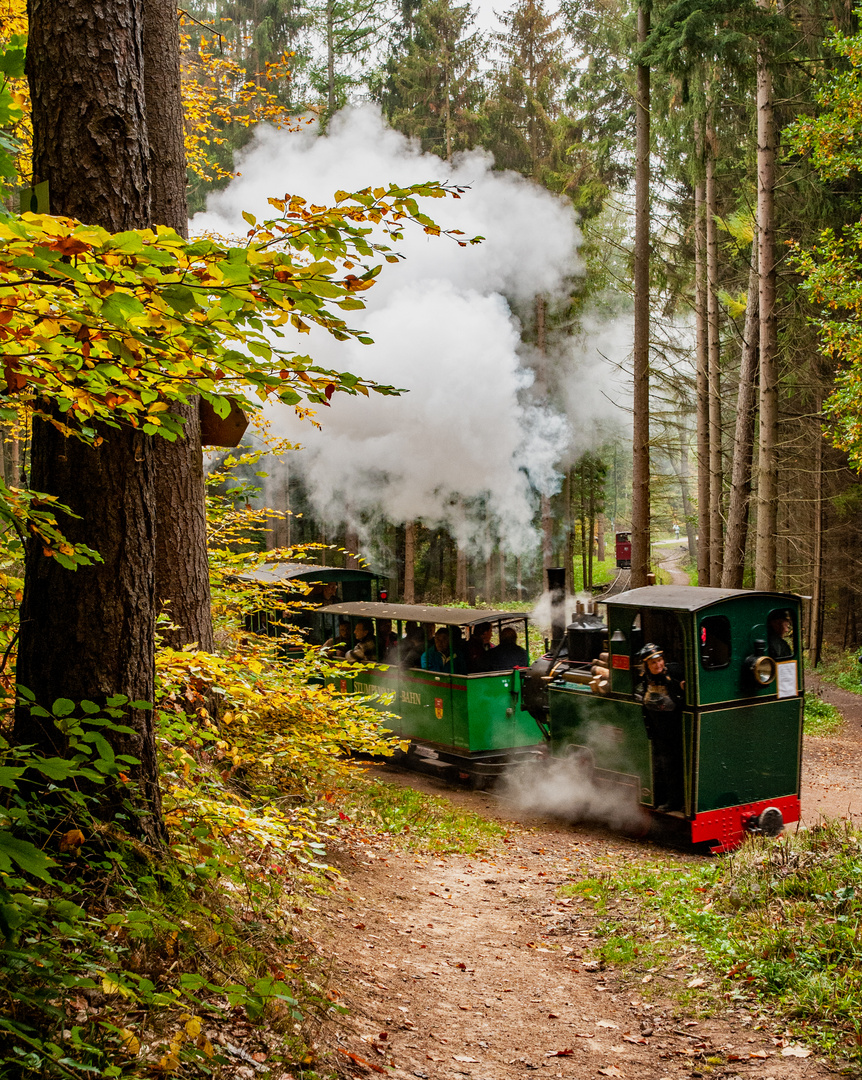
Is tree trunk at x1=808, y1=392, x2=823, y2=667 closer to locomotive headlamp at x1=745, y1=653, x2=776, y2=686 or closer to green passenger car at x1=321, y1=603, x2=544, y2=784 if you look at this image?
green passenger car at x1=321, y1=603, x2=544, y2=784

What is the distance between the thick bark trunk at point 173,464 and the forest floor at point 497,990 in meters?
1.99

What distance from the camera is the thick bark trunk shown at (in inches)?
187

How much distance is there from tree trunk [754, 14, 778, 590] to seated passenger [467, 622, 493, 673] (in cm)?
469

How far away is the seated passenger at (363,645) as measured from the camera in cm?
1171

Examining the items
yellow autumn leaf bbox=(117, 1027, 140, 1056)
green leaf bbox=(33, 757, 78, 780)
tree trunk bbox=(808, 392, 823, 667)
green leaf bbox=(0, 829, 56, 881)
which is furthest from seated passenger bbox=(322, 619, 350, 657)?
tree trunk bbox=(808, 392, 823, 667)

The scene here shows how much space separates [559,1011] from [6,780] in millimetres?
3671

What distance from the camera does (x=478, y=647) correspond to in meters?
10.5

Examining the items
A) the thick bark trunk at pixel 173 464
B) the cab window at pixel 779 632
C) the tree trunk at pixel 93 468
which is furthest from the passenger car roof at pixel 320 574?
the tree trunk at pixel 93 468

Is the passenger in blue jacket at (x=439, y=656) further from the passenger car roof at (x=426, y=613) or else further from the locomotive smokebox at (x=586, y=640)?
the locomotive smokebox at (x=586, y=640)

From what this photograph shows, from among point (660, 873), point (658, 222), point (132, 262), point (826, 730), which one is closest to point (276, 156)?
point (658, 222)

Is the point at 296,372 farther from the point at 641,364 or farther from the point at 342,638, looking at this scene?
the point at 641,364

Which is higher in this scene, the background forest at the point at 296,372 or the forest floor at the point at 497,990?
the background forest at the point at 296,372

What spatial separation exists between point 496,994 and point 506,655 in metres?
6.16

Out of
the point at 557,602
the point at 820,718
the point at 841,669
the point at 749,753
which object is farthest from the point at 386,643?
the point at 841,669
